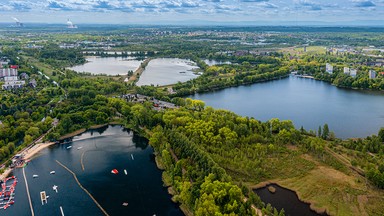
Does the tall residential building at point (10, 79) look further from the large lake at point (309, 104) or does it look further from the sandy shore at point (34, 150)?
the large lake at point (309, 104)

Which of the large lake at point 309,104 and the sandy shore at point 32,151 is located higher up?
the large lake at point 309,104

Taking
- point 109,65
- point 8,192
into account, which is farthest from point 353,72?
point 8,192

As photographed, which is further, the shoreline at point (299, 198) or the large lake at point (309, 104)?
the large lake at point (309, 104)

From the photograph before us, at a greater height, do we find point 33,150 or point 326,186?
point 33,150

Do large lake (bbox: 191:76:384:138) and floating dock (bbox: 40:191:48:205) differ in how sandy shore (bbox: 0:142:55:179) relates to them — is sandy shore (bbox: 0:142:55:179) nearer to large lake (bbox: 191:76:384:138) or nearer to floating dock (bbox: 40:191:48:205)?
floating dock (bbox: 40:191:48:205)

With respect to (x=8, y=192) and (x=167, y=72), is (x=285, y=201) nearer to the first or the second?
(x=8, y=192)

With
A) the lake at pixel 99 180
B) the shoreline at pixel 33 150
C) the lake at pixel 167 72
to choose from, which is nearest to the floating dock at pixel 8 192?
the lake at pixel 99 180
